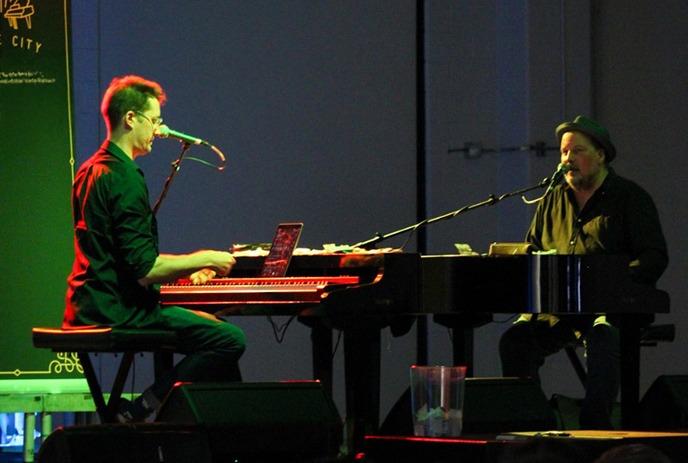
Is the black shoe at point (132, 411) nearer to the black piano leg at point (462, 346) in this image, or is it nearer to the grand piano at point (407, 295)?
the grand piano at point (407, 295)

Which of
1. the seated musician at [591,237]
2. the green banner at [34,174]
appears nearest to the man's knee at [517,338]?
the seated musician at [591,237]

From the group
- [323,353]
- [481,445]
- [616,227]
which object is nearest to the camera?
[481,445]

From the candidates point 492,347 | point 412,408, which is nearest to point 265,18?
point 492,347

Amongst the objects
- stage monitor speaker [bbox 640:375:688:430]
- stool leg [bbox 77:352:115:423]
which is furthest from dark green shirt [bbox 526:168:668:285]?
stool leg [bbox 77:352:115:423]

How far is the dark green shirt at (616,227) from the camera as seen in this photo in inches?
211

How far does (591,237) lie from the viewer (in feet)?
18.1

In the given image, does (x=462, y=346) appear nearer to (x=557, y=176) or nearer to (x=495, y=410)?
(x=557, y=176)

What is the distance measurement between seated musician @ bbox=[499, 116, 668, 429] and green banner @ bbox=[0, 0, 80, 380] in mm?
2229

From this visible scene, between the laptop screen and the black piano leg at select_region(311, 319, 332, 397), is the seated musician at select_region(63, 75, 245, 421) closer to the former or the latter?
the laptop screen

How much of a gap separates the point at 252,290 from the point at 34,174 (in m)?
2.11

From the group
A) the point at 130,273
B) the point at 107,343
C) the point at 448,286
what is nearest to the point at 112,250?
the point at 130,273

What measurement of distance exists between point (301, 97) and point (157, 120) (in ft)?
8.17

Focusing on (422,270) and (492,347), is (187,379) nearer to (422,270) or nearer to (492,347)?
(422,270)

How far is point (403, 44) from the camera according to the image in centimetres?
764
